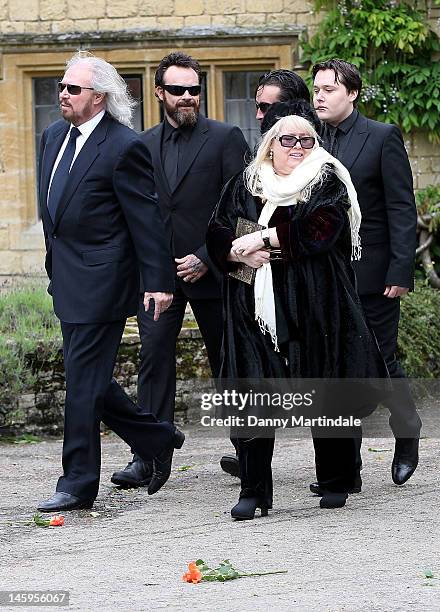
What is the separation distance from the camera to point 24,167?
1408 cm

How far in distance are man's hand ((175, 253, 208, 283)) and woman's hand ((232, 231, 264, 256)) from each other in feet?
2.91

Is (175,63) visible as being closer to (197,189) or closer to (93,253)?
(197,189)

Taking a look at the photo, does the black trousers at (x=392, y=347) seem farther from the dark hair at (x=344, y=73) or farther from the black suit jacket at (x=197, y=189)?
the dark hair at (x=344, y=73)

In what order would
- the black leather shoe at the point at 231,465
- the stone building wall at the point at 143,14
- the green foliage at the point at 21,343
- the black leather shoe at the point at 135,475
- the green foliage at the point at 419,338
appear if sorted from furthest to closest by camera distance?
the stone building wall at the point at 143,14 → the green foliage at the point at 419,338 → the green foliage at the point at 21,343 → the black leather shoe at the point at 231,465 → the black leather shoe at the point at 135,475

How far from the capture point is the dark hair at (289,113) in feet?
19.5

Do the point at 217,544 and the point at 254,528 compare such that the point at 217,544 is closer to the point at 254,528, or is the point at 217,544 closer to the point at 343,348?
the point at 254,528

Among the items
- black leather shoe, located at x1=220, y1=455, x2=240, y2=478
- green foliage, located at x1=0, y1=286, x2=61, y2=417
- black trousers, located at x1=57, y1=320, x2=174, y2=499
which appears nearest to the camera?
black trousers, located at x1=57, y1=320, x2=174, y2=499

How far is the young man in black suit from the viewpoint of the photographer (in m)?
6.47

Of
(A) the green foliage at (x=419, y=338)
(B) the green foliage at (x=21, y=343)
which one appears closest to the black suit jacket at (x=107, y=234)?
(B) the green foliage at (x=21, y=343)

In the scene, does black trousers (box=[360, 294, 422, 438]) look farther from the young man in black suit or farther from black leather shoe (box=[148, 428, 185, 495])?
black leather shoe (box=[148, 428, 185, 495])

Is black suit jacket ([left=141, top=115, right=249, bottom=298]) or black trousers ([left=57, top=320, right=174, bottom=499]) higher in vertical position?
black suit jacket ([left=141, top=115, right=249, bottom=298])

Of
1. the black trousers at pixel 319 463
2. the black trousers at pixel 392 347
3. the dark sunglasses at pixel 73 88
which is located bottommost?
the black trousers at pixel 319 463

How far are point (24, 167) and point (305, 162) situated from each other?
8668 millimetres

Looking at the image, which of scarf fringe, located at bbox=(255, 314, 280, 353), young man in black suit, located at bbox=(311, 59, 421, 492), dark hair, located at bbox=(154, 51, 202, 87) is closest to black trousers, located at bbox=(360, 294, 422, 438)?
young man in black suit, located at bbox=(311, 59, 421, 492)
